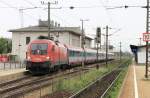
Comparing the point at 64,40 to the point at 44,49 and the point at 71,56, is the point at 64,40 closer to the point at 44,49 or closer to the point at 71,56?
the point at 71,56

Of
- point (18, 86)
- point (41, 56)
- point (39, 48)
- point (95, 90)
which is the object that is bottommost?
point (95, 90)

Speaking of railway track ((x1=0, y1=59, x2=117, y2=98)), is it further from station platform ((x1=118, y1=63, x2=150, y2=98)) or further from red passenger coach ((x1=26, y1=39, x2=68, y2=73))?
red passenger coach ((x1=26, y1=39, x2=68, y2=73))

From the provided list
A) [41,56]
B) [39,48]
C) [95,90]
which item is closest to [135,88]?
[95,90]

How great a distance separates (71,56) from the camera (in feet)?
160

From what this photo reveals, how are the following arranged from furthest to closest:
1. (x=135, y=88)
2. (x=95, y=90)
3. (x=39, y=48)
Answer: (x=39, y=48)
(x=135, y=88)
(x=95, y=90)

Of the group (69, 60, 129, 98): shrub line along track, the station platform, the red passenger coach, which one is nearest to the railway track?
(69, 60, 129, 98): shrub line along track

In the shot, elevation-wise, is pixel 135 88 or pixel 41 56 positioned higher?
pixel 41 56

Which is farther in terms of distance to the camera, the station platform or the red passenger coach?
the red passenger coach

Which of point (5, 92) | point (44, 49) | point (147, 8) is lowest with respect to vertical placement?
point (5, 92)

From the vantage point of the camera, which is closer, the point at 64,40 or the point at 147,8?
the point at 147,8

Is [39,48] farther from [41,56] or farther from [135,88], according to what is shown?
[135,88]

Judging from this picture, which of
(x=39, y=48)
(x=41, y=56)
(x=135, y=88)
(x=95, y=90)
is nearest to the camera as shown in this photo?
(x=95, y=90)

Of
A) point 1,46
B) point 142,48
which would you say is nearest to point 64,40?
point 142,48

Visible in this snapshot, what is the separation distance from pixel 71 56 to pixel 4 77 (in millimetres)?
19279
